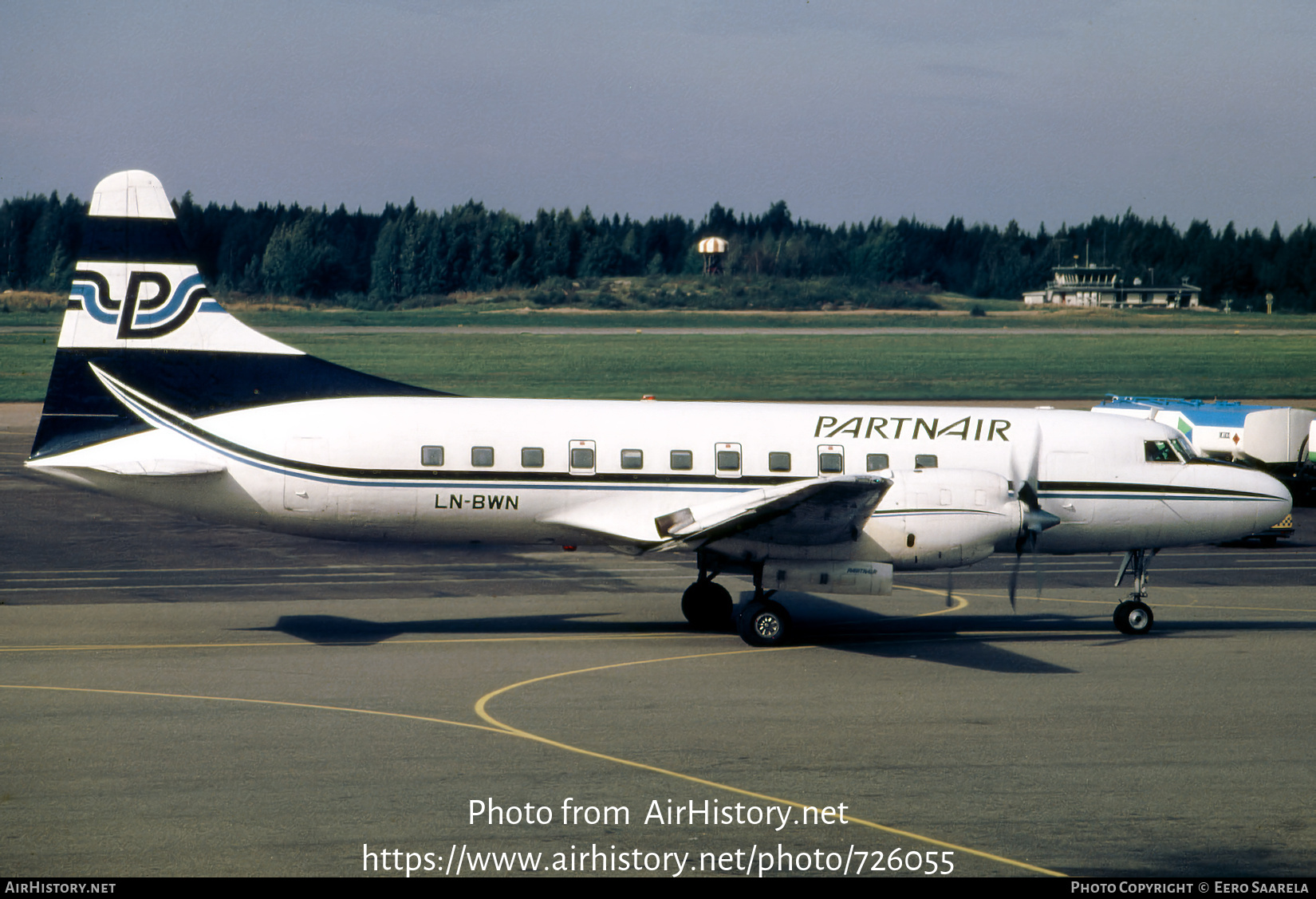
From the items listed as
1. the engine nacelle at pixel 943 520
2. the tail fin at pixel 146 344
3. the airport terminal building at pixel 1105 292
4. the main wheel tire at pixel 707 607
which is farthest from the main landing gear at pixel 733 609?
the airport terminal building at pixel 1105 292

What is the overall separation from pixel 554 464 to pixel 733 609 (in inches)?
174

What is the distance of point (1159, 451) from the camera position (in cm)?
2178

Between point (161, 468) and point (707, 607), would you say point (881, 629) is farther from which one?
point (161, 468)

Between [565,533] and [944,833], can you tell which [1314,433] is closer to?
[565,533]

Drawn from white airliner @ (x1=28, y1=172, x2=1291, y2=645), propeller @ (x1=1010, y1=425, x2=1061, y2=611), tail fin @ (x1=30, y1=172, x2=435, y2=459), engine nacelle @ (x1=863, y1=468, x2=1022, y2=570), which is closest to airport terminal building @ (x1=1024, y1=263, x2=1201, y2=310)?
propeller @ (x1=1010, y1=425, x2=1061, y2=611)

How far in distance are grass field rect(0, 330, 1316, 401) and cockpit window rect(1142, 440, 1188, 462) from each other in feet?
156

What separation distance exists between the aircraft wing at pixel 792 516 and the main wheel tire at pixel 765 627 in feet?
3.68

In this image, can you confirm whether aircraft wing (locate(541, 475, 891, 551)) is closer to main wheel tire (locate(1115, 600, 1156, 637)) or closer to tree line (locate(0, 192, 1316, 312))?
main wheel tire (locate(1115, 600, 1156, 637))

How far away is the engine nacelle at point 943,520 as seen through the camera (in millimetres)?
19344

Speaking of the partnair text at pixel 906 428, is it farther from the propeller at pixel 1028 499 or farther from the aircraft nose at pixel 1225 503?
the aircraft nose at pixel 1225 503

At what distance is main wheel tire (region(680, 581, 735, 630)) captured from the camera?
69.3 feet

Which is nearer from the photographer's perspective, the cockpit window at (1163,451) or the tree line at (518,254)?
the cockpit window at (1163,451)

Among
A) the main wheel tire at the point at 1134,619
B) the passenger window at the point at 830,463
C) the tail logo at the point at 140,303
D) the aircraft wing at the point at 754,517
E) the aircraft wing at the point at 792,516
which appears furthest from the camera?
the passenger window at the point at 830,463
